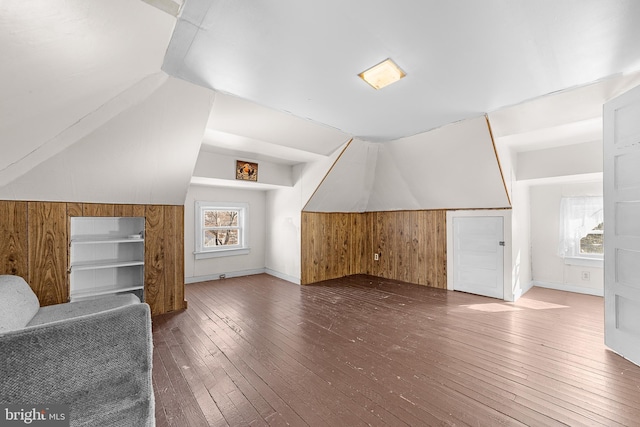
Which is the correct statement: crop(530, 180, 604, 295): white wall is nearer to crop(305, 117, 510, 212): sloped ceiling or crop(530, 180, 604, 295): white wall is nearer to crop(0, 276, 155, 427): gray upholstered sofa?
crop(305, 117, 510, 212): sloped ceiling

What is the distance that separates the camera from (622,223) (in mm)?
2188

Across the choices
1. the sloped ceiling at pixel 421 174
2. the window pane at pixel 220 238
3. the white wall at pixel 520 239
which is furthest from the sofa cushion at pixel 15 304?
the white wall at pixel 520 239

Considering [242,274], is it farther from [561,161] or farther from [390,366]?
[561,161]

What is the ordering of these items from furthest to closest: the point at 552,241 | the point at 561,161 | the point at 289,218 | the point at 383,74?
the point at 289,218, the point at 552,241, the point at 561,161, the point at 383,74

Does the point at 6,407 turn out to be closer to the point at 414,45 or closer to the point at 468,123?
the point at 414,45

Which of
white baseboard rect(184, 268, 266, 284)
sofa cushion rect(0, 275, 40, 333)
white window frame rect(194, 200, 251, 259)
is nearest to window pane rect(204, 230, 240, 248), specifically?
white window frame rect(194, 200, 251, 259)

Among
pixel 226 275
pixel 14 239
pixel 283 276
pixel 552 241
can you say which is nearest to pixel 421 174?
pixel 552 241

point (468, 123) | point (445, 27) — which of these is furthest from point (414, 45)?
point (468, 123)

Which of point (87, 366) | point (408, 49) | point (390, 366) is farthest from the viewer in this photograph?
point (390, 366)

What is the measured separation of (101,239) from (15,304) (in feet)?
4.21

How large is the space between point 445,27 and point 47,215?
3845mm

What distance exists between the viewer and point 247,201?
18.2 ft

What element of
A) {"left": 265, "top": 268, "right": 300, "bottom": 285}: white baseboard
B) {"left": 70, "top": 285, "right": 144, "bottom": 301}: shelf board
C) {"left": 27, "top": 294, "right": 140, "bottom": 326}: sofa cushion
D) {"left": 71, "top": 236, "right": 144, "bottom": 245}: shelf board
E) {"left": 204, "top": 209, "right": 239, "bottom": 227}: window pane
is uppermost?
Answer: {"left": 204, "top": 209, "right": 239, "bottom": 227}: window pane

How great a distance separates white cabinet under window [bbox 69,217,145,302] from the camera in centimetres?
303
